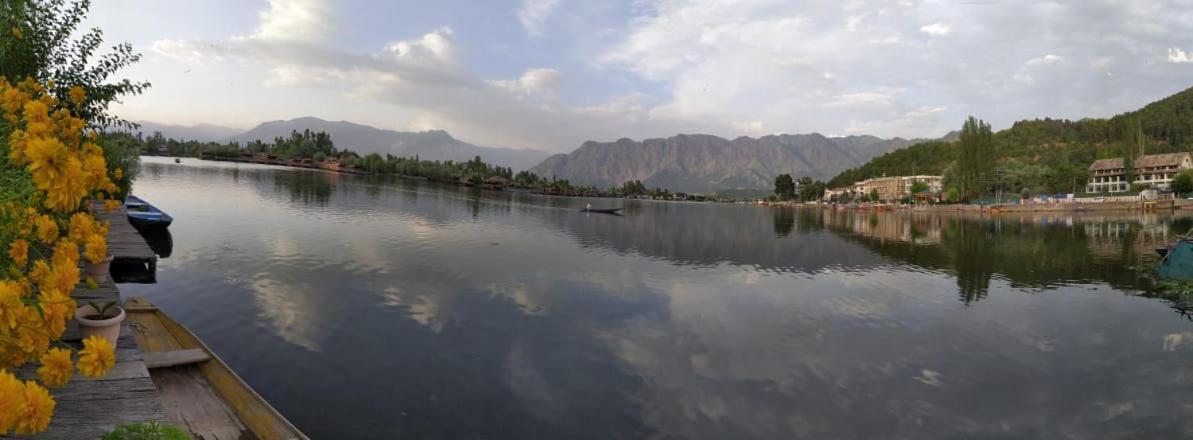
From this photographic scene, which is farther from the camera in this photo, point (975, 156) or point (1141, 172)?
point (1141, 172)

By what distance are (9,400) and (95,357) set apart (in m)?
2.14

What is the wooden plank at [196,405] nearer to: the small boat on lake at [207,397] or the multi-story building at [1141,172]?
the small boat on lake at [207,397]

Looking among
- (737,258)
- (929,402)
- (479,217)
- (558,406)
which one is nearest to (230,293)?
(558,406)

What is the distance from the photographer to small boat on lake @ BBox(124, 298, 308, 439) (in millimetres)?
9633

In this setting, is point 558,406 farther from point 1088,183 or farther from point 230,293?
point 1088,183

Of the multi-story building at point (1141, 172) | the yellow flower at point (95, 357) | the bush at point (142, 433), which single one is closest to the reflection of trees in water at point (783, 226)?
the bush at point (142, 433)

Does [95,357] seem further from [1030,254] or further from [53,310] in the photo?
[1030,254]

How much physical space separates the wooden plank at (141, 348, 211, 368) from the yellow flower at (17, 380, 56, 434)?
29.3ft

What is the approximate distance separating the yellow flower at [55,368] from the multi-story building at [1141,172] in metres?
236

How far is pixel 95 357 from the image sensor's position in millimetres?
5113

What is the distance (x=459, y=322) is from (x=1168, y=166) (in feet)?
797

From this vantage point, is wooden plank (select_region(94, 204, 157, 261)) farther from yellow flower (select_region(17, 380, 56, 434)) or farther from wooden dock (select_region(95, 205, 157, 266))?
yellow flower (select_region(17, 380, 56, 434))

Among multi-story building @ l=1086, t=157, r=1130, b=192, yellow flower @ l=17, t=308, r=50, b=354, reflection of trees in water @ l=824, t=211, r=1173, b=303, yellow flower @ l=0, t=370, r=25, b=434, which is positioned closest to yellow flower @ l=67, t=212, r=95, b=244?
yellow flower @ l=17, t=308, r=50, b=354

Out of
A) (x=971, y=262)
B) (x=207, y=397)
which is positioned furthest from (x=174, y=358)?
(x=971, y=262)
